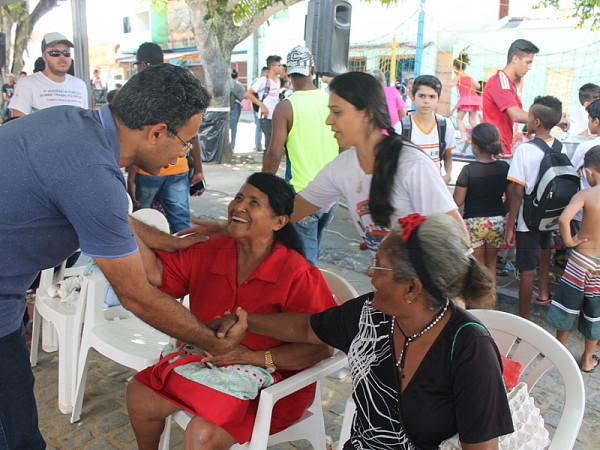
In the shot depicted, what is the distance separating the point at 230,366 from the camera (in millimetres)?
2041

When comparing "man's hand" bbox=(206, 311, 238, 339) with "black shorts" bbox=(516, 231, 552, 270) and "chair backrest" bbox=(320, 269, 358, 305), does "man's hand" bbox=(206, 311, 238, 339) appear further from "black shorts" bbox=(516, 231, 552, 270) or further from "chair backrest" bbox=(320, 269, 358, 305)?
"black shorts" bbox=(516, 231, 552, 270)

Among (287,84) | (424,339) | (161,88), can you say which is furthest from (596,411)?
(287,84)

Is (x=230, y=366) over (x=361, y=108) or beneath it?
beneath

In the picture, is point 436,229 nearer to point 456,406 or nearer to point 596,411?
point 456,406

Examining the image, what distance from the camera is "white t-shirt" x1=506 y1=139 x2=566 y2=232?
3.96 m

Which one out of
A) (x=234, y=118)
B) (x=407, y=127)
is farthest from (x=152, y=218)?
(x=234, y=118)

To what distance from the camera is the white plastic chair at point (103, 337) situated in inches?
102

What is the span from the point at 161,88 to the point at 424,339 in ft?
3.53

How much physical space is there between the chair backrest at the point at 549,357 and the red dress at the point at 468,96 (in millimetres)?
7780

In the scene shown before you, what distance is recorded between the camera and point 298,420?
221cm

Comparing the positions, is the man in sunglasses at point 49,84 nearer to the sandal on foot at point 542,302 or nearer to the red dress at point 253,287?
the red dress at point 253,287

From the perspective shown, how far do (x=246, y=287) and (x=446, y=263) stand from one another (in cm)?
92

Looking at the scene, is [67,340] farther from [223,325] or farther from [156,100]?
[156,100]

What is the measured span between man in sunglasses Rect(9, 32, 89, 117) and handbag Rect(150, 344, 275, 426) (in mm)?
3230
